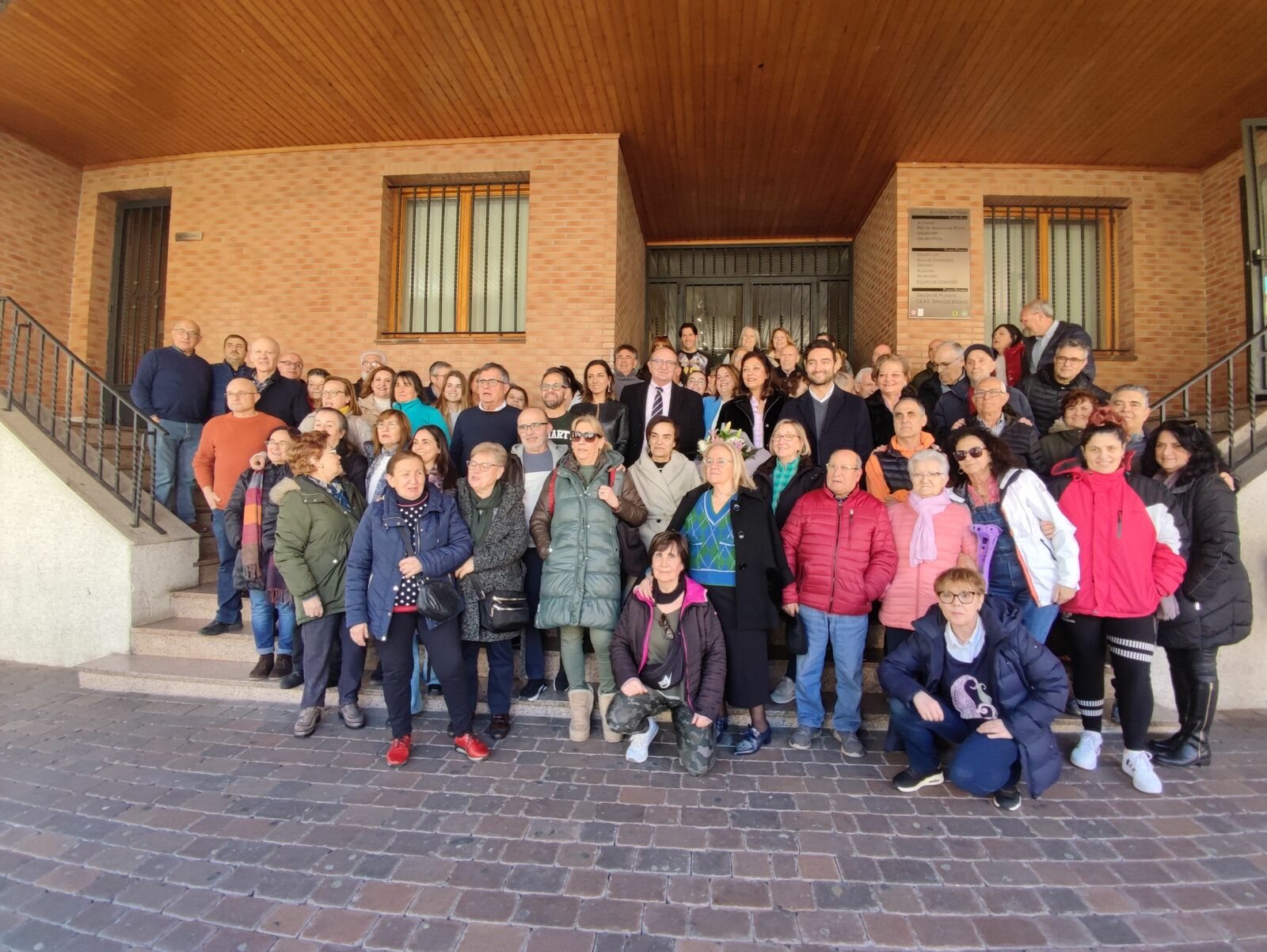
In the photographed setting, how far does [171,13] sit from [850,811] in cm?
812

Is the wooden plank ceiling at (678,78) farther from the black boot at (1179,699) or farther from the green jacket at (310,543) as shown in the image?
the black boot at (1179,699)

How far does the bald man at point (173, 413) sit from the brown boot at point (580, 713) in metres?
4.45

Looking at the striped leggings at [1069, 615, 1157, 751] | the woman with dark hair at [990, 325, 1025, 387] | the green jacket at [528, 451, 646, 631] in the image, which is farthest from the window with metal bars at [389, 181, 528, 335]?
the striped leggings at [1069, 615, 1157, 751]

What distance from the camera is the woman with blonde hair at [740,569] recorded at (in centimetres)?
362

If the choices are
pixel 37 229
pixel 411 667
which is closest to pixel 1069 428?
pixel 411 667

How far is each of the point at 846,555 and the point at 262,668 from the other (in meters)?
4.04

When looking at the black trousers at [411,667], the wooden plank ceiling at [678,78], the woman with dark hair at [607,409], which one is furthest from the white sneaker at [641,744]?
the wooden plank ceiling at [678,78]

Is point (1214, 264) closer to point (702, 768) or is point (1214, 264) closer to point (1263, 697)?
point (1263, 697)

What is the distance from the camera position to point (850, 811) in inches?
117

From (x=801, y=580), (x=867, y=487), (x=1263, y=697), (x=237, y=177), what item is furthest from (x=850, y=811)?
(x=237, y=177)

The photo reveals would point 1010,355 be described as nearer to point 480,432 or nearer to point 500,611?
point 480,432

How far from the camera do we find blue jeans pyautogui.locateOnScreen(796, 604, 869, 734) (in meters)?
3.62

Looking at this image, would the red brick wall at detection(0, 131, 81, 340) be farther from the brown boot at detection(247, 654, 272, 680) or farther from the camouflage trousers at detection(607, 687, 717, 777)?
the camouflage trousers at detection(607, 687, 717, 777)

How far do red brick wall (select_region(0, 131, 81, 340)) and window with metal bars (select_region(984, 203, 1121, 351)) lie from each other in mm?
12550
